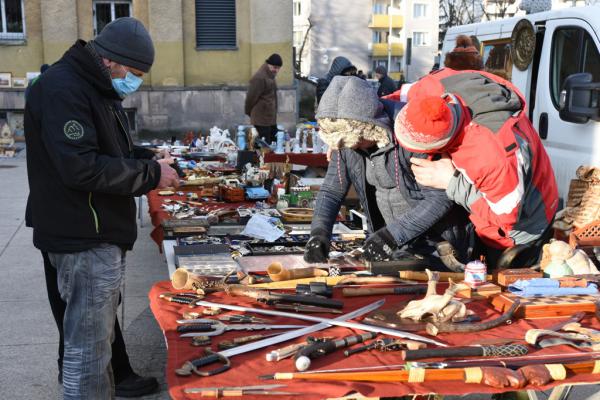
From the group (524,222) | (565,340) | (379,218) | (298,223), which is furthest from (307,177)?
(565,340)

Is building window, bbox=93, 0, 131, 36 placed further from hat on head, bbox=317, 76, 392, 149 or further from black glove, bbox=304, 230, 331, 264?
hat on head, bbox=317, 76, 392, 149

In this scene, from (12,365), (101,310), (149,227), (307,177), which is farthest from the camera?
(149,227)

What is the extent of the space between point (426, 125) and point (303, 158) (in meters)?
3.88

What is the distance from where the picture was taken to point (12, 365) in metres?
4.17

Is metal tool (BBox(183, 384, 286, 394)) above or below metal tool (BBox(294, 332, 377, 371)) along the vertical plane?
below

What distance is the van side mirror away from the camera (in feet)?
15.6

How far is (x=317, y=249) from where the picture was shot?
3.38 meters

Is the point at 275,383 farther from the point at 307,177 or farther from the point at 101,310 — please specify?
the point at 307,177

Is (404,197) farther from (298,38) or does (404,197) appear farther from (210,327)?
(298,38)

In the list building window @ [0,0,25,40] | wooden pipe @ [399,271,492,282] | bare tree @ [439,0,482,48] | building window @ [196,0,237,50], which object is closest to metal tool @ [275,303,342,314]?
wooden pipe @ [399,271,492,282]

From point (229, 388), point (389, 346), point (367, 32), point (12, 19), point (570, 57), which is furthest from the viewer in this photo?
point (367, 32)

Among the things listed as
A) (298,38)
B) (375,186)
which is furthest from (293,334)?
(298,38)

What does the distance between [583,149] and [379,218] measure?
2423mm

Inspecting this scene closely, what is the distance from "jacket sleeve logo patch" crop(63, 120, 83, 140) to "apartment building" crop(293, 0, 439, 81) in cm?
3994
